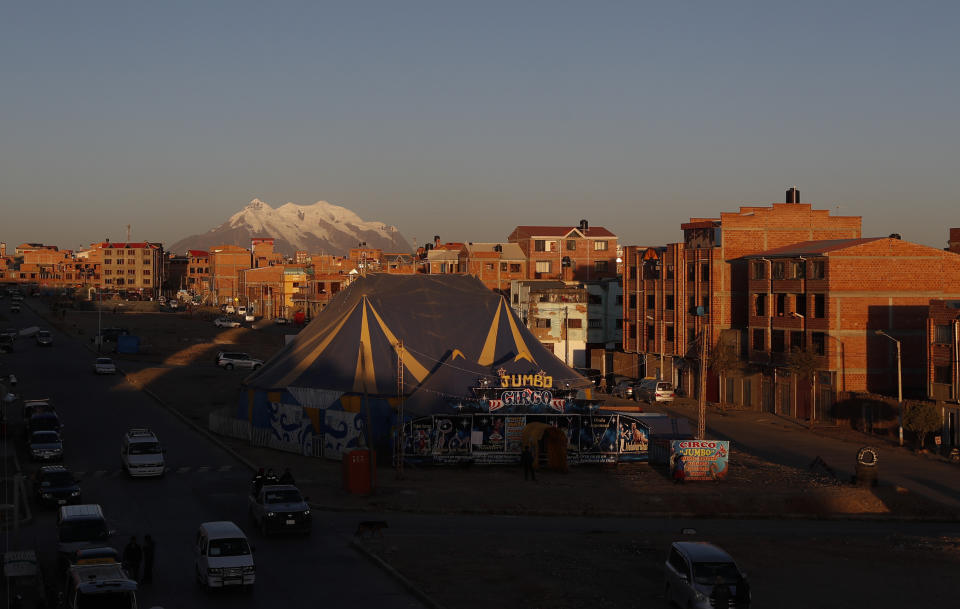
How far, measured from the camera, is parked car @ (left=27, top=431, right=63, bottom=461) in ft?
150

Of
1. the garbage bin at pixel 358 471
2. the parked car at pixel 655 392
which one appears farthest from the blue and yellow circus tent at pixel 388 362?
the parked car at pixel 655 392

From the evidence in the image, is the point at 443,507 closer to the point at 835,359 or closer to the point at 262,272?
the point at 835,359

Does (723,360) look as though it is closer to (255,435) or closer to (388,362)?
(388,362)

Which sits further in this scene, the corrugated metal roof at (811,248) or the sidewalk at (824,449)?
the corrugated metal roof at (811,248)

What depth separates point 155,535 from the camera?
105 ft

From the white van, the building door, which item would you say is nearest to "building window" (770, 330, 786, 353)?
the building door

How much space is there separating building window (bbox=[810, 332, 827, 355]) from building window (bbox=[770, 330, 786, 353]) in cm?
352

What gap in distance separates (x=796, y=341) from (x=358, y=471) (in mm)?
38917

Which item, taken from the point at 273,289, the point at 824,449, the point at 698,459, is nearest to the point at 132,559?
the point at 698,459

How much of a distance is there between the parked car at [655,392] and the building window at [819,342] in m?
12.3

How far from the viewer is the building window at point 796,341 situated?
2643 inches

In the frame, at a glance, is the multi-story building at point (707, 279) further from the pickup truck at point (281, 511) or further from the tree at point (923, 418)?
the pickup truck at point (281, 511)

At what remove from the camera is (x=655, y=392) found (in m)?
74.5

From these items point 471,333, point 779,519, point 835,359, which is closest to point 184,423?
point 471,333
